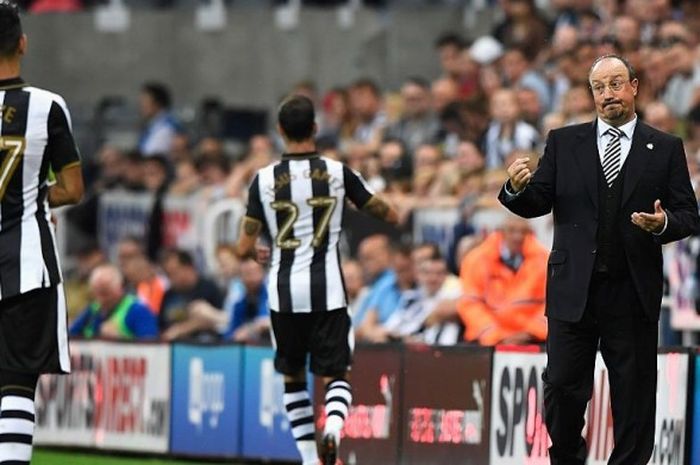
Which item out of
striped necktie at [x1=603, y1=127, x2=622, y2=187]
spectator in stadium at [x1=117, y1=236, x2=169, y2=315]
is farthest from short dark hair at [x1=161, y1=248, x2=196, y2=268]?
striped necktie at [x1=603, y1=127, x2=622, y2=187]

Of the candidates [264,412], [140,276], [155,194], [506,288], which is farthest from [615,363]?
[155,194]

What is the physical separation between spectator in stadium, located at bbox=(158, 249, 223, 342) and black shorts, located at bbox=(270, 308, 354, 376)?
16.2ft

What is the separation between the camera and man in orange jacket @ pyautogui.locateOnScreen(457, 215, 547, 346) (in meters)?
12.7

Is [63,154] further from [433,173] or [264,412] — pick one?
[433,173]

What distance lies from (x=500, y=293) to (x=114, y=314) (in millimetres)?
3810

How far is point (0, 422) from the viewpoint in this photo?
28.3 feet

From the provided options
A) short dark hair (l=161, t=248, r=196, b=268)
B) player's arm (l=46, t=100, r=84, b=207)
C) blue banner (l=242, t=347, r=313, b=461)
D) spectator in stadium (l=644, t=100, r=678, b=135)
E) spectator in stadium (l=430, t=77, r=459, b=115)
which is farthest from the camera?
spectator in stadium (l=430, t=77, r=459, b=115)

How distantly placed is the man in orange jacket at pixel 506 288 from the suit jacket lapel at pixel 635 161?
3777mm

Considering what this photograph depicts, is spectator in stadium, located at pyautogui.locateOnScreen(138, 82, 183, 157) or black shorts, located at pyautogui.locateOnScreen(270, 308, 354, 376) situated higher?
spectator in stadium, located at pyautogui.locateOnScreen(138, 82, 183, 157)

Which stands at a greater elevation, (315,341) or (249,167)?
(249,167)

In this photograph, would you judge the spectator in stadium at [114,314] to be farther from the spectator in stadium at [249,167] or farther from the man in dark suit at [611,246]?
the man in dark suit at [611,246]

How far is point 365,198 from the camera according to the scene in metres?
10.5

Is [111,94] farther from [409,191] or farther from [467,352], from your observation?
[467,352]

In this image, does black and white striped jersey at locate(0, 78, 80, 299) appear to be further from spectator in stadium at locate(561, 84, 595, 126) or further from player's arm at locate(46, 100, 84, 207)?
spectator in stadium at locate(561, 84, 595, 126)
